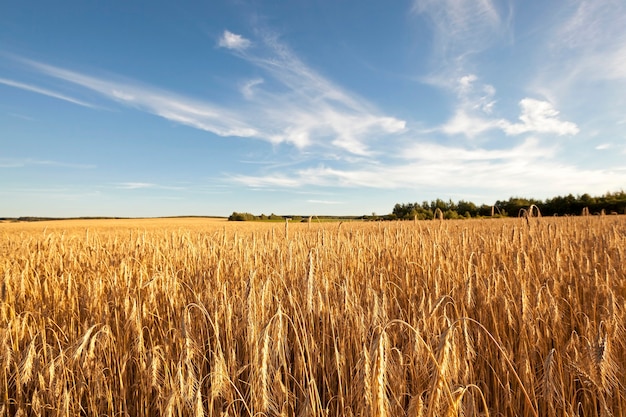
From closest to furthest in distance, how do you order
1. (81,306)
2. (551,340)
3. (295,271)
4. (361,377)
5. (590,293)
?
(361,377), (551,340), (590,293), (81,306), (295,271)

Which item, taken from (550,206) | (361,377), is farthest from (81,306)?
(550,206)

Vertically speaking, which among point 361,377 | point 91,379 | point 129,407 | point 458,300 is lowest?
point 129,407

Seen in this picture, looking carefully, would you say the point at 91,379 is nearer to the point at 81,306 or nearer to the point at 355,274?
the point at 81,306

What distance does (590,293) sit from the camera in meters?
3.04

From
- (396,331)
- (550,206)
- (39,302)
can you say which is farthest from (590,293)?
(550,206)

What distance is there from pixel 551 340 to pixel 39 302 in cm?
465

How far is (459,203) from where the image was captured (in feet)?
166

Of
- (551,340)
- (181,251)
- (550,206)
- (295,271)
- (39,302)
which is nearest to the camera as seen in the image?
(551,340)

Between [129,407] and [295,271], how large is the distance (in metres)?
2.02

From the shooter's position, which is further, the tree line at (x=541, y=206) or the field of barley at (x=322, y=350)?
the tree line at (x=541, y=206)

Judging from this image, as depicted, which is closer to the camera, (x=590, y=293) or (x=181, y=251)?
(x=590, y=293)

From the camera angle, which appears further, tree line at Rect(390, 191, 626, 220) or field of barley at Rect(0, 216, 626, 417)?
tree line at Rect(390, 191, 626, 220)

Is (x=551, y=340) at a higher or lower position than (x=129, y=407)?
higher

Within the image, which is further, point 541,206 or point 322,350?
point 541,206
